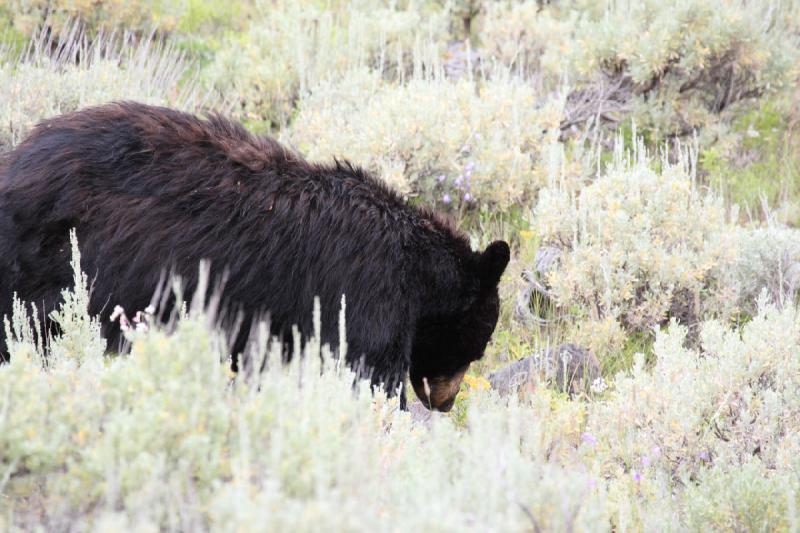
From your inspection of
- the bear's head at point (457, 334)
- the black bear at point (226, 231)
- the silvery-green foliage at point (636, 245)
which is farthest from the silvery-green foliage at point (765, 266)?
the black bear at point (226, 231)

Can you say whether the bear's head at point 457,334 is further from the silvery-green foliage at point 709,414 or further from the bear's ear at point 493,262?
the silvery-green foliage at point 709,414

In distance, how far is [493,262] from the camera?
498 centimetres

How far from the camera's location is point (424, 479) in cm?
261

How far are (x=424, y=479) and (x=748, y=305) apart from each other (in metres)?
4.62

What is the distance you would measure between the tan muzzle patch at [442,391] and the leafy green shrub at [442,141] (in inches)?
82.2

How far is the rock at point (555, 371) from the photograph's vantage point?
548 cm

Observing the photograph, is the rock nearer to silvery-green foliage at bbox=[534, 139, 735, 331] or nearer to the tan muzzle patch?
the tan muzzle patch

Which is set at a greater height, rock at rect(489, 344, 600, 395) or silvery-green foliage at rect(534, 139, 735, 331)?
silvery-green foliage at rect(534, 139, 735, 331)

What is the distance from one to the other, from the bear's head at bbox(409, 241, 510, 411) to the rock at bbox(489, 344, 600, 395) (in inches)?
12.3

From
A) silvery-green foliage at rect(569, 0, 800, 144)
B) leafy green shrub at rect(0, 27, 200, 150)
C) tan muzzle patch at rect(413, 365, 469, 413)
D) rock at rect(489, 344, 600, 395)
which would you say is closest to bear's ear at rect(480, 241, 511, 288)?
tan muzzle patch at rect(413, 365, 469, 413)

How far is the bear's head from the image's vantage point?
197 inches

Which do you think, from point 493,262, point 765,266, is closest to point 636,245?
point 765,266

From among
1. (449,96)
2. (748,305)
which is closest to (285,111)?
(449,96)

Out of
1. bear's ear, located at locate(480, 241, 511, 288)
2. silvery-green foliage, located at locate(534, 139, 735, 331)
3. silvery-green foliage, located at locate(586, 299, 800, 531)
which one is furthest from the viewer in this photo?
silvery-green foliage, located at locate(534, 139, 735, 331)
